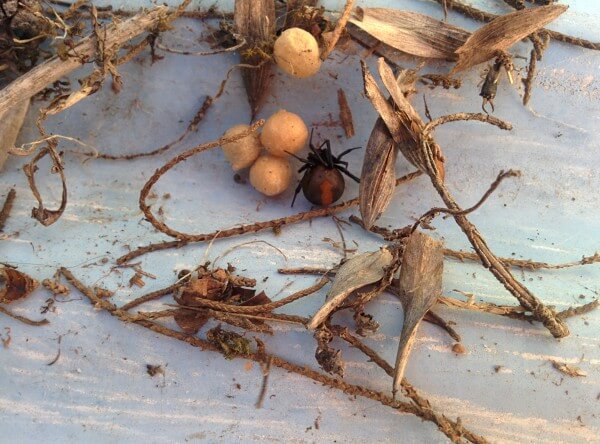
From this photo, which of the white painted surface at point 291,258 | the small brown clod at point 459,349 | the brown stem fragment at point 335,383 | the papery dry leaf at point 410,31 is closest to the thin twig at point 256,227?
the white painted surface at point 291,258

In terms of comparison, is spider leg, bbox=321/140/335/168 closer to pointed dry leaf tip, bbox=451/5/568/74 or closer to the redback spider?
the redback spider

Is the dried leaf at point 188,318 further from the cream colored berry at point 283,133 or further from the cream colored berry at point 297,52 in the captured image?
the cream colored berry at point 297,52

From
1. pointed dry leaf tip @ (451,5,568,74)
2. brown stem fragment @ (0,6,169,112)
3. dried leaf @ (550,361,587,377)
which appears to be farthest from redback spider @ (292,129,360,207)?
dried leaf @ (550,361,587,377)

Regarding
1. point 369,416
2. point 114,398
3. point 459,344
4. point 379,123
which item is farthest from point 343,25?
point 114,398

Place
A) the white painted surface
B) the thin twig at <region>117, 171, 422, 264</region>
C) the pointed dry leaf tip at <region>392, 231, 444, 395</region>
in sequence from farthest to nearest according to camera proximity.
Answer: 1. the thin twig at <region>117, 171, 422, 264</region>
2. the white painted surface
3. the pointed dry leaf tip at <region>392, 231, 444, 395</region>

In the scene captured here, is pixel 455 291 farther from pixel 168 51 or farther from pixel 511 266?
pixel 168 51

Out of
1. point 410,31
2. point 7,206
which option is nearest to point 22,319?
point 7,206

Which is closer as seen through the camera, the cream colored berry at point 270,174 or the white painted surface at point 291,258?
the white painted surface at point 291,258
